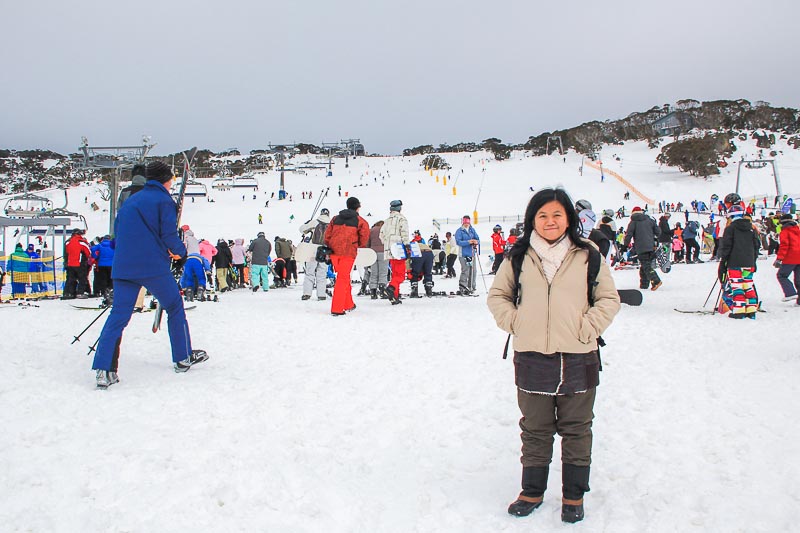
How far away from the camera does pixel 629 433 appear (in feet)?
12.0

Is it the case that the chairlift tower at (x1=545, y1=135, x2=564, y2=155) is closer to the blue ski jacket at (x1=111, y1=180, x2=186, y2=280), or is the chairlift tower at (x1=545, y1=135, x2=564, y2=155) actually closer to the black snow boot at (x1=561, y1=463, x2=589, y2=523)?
the blue ski jacket at (x1=111, y1=180, x2=186, y2=280)

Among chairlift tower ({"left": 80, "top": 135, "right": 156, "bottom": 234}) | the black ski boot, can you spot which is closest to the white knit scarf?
the black ski boot

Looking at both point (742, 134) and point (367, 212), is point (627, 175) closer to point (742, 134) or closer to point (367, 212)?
point (742, 134)

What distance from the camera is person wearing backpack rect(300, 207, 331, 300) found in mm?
10312

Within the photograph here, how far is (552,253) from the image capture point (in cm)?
265

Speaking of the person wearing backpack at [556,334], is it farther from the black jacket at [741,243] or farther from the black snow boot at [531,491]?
the black jacket at [741,243]

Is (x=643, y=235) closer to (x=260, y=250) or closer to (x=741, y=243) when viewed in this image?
(x=741, y=243)

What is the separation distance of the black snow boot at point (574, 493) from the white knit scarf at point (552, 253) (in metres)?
0.89

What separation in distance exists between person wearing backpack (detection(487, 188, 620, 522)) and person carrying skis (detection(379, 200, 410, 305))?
21.8 ft

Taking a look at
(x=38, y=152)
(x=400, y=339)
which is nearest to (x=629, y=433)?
(x=400, y=339)

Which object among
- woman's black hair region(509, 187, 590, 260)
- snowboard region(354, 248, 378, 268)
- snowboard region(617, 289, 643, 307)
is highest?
woman's black hair region(509, 187, 590, 260)

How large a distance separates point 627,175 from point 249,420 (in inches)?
2792

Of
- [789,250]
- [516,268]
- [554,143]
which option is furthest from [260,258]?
[554,143]

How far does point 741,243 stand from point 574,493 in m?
6.82
